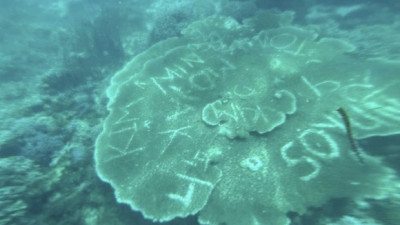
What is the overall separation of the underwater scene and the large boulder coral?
0.06ft

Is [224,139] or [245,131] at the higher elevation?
[245,131]

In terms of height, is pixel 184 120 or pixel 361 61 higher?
pixel 361 61

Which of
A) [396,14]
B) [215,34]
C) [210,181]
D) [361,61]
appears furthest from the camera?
[396,14]

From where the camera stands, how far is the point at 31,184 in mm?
4605

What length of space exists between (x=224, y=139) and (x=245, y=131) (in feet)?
1.18

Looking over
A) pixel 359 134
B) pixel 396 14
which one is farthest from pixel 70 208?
pixel 396 14

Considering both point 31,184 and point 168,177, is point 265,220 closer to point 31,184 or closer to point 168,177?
point 168,177

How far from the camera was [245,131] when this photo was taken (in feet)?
15.3

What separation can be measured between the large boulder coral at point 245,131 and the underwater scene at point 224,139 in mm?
19

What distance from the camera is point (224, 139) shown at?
4672mm

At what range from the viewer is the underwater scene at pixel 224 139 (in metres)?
4.00

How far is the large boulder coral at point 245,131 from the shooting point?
13.2 feet

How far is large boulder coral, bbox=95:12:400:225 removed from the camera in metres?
4.02

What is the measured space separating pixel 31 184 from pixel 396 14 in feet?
34.5
